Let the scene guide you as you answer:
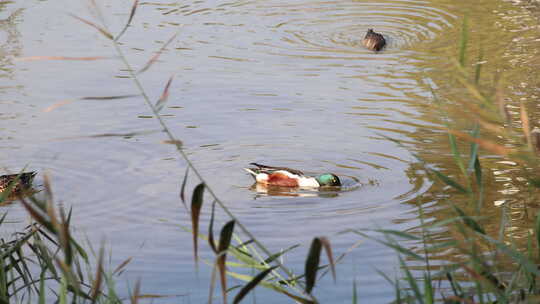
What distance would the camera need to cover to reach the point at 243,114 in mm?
11195

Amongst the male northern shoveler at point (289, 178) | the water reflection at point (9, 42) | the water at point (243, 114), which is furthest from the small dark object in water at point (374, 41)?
the male northern shoveler at point (289, 178)

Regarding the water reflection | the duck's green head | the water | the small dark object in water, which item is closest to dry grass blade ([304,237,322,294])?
the water

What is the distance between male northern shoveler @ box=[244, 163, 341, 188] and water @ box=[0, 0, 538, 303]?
0.16m

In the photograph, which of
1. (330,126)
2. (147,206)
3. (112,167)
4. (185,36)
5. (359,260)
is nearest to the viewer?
(359,260)

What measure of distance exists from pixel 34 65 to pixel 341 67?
446cm

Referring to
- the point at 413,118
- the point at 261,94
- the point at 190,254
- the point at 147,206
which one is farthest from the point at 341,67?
the point at 190,254

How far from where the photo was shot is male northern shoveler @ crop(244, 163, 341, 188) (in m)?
8.80

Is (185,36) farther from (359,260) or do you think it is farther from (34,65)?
(359,260)

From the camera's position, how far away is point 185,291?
254 inches

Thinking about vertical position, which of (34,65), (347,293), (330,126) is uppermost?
(347,293)

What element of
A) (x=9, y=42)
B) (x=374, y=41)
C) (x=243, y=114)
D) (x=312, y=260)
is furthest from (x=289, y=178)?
(x=9, y=42)

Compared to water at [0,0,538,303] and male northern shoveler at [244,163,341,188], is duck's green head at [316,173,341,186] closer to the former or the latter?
male northern shoveler at [244,163,341,188]

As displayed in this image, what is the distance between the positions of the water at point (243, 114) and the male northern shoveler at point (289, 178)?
16 centimetres

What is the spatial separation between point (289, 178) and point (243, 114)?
2.39m
